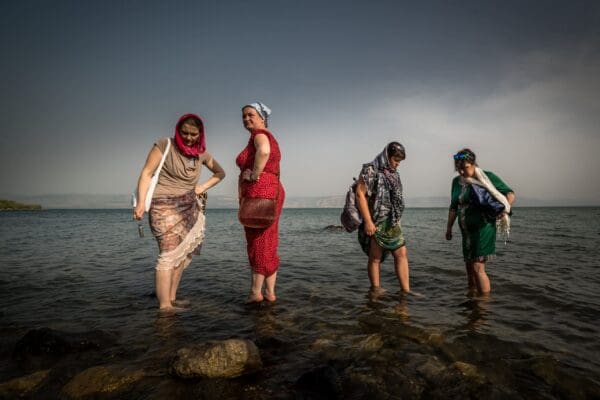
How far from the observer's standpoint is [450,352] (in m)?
2.83

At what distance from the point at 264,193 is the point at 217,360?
1.99 m

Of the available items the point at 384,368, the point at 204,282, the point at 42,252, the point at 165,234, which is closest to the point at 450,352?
the point at 384,368

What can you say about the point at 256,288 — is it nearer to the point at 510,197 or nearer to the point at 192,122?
the point at 192,122

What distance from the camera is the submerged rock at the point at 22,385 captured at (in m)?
2.18

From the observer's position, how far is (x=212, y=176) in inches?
175

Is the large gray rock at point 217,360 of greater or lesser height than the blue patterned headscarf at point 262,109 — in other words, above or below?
below

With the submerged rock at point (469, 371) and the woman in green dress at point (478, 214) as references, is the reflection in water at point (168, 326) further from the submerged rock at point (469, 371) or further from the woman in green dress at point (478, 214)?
the woman in green dress at point (478, 214)

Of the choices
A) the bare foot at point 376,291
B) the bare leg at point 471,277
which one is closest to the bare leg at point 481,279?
the bare leg at point 471,277

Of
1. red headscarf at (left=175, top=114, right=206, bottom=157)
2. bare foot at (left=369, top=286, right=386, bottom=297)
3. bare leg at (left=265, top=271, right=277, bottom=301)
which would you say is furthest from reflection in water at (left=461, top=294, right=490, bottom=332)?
red headscarf at (left=175, top=114, right=206, bottom=157)

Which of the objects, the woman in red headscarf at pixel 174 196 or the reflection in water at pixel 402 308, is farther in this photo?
the reflection in water at pixel 402 308

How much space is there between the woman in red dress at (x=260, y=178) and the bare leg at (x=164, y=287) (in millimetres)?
1132

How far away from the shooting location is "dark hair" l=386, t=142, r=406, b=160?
14.6 feet

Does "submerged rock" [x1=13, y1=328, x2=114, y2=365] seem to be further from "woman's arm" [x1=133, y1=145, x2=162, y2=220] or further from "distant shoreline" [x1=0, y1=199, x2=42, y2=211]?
"distant shoreline" [x1=0, y1=199, x2=42, y2=211]

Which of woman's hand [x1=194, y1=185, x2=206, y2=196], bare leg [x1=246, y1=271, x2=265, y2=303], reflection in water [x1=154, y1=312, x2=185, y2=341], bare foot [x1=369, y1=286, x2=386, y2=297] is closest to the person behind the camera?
reflection in water [x1=154, y1=312, x2=185, y2=341]
